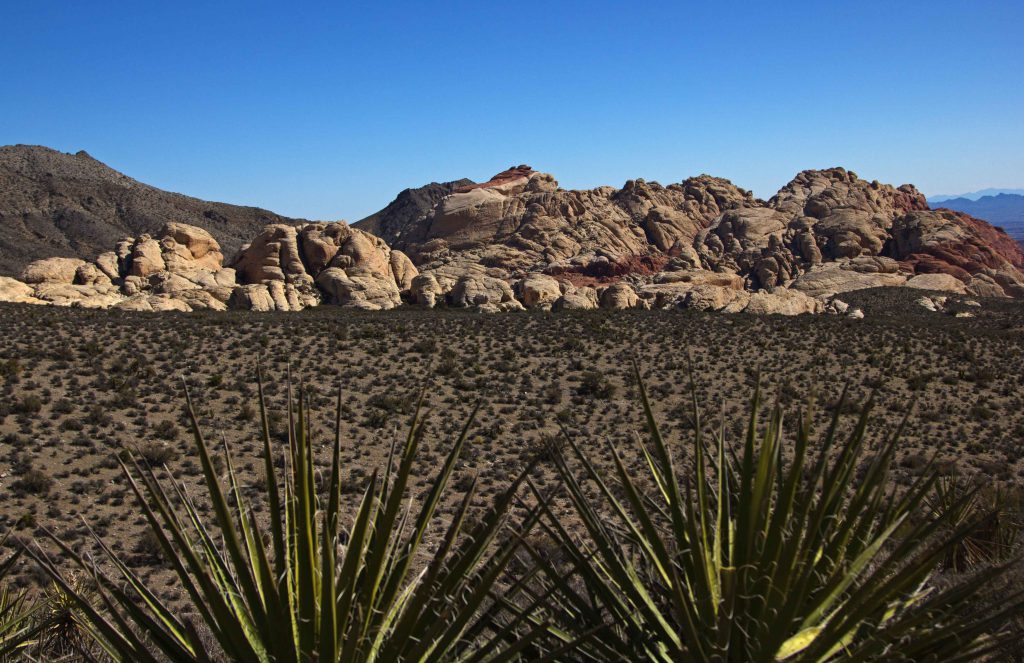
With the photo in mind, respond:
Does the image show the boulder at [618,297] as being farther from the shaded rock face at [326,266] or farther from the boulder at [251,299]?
the boulder at [251,299]

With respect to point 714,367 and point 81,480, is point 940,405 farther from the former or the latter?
point 81,480

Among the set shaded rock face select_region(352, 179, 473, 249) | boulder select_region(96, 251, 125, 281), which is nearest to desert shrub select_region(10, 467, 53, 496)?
boulder select_region(96, 251, 125, 281)

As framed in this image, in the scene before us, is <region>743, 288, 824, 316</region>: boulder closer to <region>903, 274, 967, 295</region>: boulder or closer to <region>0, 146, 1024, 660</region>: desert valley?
<region>0, 146, 1024, 660</region>: desert valley

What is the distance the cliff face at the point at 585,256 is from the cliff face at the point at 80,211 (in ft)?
9.49

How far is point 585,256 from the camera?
64.9 meters

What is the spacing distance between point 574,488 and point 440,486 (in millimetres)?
649

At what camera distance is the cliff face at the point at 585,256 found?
1785 inches

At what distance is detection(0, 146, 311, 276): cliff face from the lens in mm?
71562

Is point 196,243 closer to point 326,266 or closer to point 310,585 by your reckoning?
point 326,266

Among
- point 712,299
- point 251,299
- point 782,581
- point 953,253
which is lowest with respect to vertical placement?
point 251,299

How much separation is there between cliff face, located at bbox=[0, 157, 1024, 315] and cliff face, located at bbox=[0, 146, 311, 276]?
9.49 feet

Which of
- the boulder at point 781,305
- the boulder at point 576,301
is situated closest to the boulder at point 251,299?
the boulder at point 576,301

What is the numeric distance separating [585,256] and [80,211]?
56332 millimetres

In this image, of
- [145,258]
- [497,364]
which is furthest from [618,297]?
[145,258]
